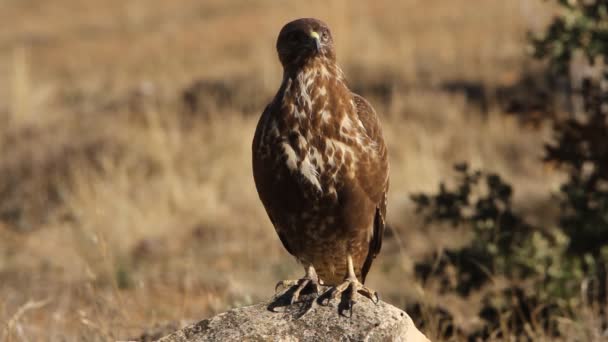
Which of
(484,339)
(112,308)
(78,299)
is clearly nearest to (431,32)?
(78,299)

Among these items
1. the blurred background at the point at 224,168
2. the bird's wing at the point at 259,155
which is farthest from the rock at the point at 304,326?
the blurred background at the point at 224,168

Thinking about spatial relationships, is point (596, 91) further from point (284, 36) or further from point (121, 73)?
point (121, 73)

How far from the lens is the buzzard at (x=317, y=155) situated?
3732 millimetres

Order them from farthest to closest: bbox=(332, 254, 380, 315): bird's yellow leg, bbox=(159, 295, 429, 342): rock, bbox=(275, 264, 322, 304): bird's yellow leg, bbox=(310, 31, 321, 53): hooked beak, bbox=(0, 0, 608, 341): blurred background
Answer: bbox=(0, 0, 608, 341): blurred background < bbox=(310, 31, 321, 53): hooked beak < bbox=(275, 264, 322, 304): bird's yellow leg < bbox=(332, 254, 380, 315): bird's yellow leg < bbox=(159, 295, 429, 342): rock

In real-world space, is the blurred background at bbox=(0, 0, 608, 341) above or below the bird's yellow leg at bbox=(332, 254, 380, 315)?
below

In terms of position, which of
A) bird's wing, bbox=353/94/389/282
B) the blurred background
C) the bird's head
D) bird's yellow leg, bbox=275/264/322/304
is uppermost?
the bird's head

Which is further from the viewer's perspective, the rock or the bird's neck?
the bird's neck

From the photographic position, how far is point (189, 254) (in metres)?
9.15

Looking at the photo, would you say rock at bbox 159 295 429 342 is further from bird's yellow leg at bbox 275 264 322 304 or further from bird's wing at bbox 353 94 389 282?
bird's wing at bbox 353 94 389 282

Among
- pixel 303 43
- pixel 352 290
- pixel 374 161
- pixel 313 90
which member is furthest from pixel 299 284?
pixel 303 43

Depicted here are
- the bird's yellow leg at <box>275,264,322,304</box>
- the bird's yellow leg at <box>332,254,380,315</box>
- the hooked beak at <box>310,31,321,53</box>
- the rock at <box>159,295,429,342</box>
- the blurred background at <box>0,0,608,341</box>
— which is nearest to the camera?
the rock at <box>159,295,429,342</box>

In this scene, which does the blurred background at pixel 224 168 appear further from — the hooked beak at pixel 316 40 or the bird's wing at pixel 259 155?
the hooked beak at pixel 316 40

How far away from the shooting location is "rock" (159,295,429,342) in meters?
3.32

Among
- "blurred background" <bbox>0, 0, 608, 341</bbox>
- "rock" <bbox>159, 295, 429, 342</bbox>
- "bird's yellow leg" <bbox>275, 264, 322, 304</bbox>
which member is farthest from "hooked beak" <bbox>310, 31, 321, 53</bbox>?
"blurred background" <bbox>0, 0, 608, 341</bbox>
